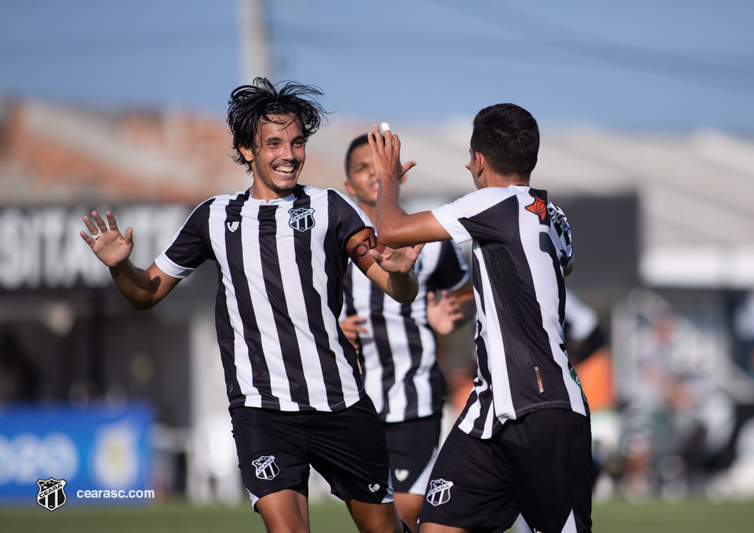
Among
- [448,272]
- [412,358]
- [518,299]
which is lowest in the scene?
[412,358]

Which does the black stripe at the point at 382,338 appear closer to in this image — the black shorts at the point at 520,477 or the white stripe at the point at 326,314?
the white stripe at the point at 326,314

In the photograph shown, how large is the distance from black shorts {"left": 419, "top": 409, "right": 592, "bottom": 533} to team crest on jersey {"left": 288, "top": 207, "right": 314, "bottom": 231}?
3.93 feet

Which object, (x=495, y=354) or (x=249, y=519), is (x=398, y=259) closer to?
(x=495, y=354)

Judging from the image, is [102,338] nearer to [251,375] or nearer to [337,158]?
[337,158]

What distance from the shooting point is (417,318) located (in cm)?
625

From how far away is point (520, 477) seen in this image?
4.55 meters

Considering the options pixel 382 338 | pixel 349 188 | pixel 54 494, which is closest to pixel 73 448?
pixel 54 494

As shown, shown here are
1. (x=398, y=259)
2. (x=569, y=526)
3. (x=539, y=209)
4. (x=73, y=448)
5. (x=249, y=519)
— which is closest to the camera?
(x=569, y=526)

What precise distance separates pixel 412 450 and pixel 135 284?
1.99m

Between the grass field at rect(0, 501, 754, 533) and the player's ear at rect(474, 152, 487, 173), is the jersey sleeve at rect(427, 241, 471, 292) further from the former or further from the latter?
the grass field at rect(0, 501, 754, 533)

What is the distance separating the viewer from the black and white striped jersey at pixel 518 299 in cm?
450

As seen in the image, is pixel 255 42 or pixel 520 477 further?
pixel 255 42

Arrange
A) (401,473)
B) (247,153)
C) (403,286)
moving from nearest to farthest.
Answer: (403,286)
(247,153)
(401,473)

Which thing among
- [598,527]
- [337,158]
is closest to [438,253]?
[598,527]
